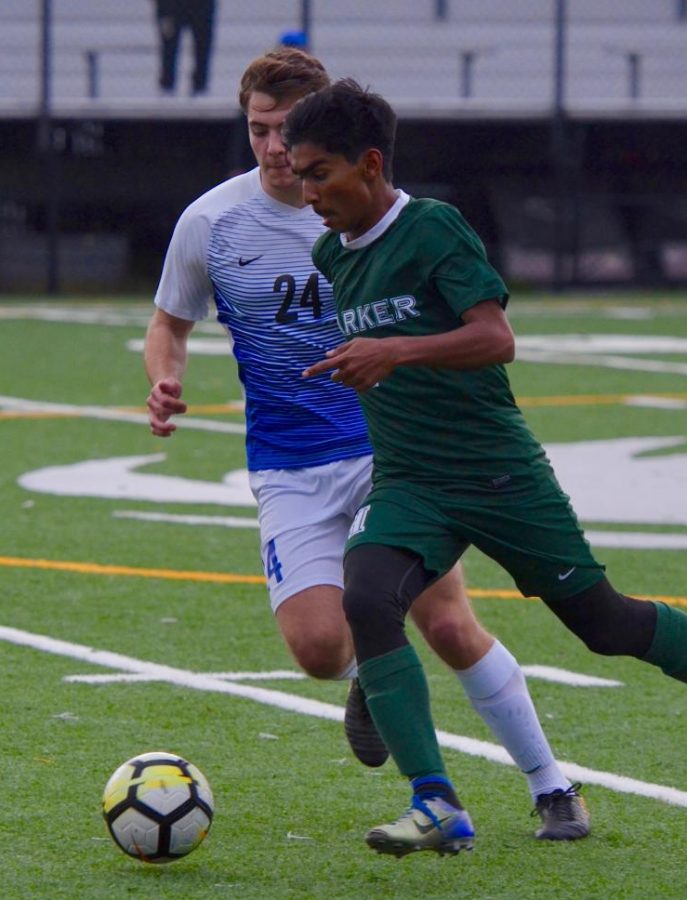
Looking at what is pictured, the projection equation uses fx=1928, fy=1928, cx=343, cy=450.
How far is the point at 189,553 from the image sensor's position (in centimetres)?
904

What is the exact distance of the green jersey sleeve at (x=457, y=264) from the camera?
4398 mm

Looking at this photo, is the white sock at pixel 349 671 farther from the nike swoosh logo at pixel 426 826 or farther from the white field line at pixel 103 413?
the white field line at pixel 103 413

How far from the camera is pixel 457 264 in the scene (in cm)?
443

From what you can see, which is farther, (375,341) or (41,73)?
(41,73)

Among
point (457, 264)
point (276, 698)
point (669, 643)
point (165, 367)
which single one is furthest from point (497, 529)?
point (276, 698)

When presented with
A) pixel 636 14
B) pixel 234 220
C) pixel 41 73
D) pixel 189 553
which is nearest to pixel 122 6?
pixel 41 73

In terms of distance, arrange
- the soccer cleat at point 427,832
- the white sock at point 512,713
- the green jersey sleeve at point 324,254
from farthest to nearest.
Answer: the white sock at point 512,713
the green jersey sleeve at point 324,254
the soccer cleat at point 427,832

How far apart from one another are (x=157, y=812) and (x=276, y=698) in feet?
6.18

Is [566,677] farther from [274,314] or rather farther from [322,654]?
[274,314]

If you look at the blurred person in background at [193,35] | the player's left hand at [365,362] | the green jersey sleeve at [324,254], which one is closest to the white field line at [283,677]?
the green jersey sleeve at [324,254]

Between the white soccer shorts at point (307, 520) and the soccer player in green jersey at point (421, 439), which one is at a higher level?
the soccer player in green jersey at point (421, 439)

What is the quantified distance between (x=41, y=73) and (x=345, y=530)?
23.7 meters

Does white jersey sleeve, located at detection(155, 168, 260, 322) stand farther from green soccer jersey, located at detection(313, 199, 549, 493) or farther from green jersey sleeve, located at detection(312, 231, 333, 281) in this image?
green soccer jersey, located at detection(313, 199, 549, 493)

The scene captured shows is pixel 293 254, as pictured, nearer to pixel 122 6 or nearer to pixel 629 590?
pixel 629 590
